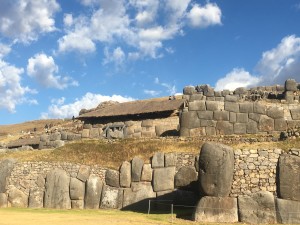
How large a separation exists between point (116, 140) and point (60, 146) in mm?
4535

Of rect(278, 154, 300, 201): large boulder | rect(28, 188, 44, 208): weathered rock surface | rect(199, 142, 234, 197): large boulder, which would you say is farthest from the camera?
rect(28, 188, 44, 208): weathered rock surface

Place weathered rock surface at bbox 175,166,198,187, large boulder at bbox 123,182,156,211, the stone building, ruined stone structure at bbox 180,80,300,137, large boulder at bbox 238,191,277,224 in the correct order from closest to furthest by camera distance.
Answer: large boulder at bbox 238,191,277,224, weathered rock surface at bbox 175,166,198,187, large boulder at bbox 123,182,156,211, ruined stone structure at bbox 180,80,300,137, the stone building

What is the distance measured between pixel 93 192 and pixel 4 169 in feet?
23.2

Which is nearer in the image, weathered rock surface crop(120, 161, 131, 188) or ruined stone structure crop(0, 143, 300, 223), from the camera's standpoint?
ruined stone structure crop(0, 143, 300, 223)

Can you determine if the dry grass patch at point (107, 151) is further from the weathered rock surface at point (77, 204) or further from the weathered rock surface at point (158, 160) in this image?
the weathered rock surface at point (77, 204)

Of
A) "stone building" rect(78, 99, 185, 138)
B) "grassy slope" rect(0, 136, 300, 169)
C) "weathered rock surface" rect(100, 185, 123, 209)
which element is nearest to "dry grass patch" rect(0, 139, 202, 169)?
"grassy slope" rect(0, 136, 300, 169)

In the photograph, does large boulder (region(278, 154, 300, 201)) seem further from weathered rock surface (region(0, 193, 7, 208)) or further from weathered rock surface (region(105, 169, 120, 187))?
weathered rock surface (region(0, 193, 7, 208))

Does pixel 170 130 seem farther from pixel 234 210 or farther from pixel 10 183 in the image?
pixel 234 210

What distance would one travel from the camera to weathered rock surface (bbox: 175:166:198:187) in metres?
24.6

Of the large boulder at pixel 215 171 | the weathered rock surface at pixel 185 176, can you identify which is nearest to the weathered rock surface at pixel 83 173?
the weathered rock surface at pixel 185 176

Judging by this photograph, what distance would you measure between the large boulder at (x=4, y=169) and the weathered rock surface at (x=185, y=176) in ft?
39.4

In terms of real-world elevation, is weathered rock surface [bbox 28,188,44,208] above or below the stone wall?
below

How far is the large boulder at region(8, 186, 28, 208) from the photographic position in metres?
27.4

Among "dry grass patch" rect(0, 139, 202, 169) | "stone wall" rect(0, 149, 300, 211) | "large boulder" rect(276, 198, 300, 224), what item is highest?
"dry grass patch" rect(0, 139, 202, 169)
